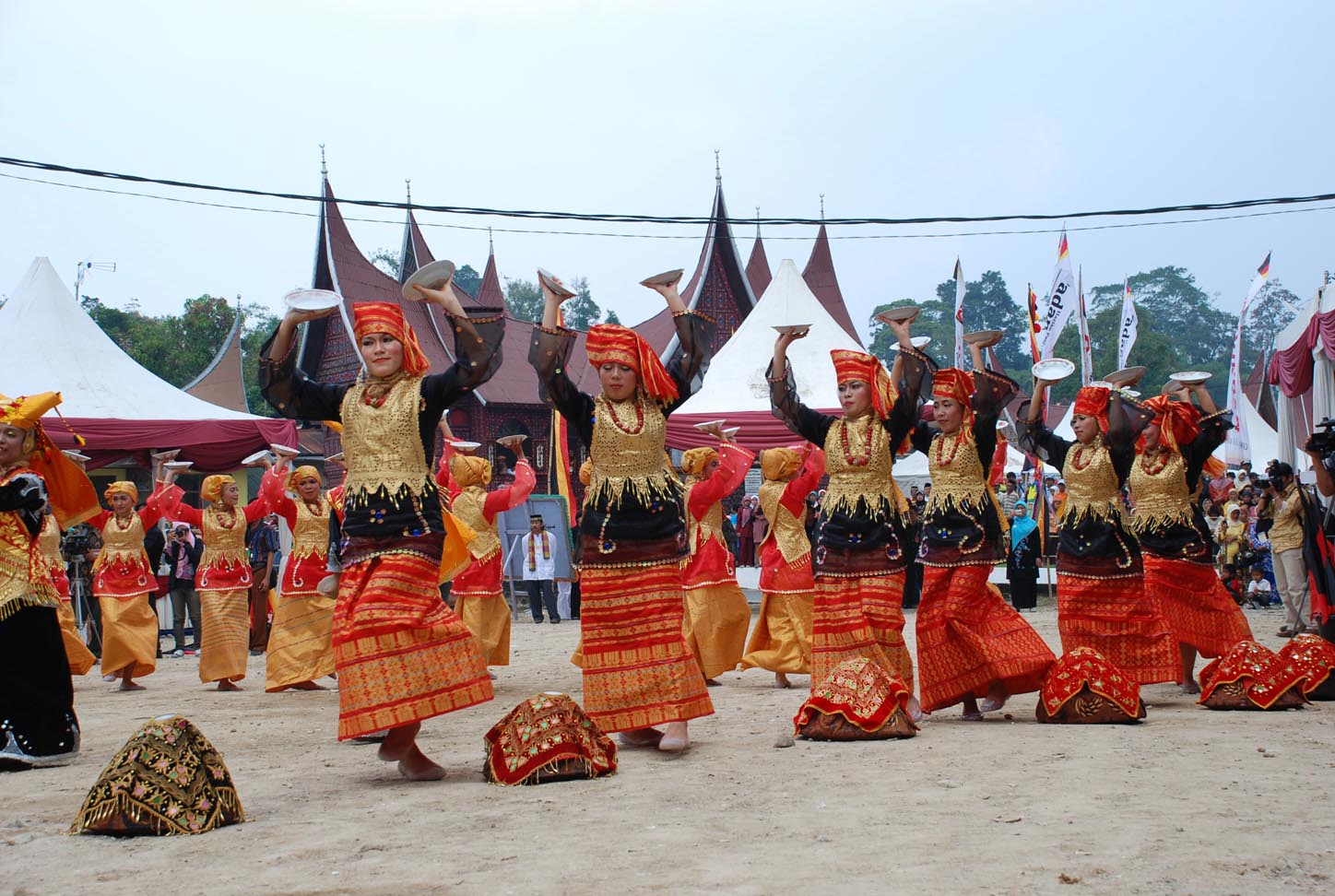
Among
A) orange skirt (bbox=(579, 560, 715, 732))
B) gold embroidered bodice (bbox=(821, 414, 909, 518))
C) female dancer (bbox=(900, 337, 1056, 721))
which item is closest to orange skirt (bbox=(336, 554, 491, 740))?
orange skirt (bbox=(579, 560, 715, 732))

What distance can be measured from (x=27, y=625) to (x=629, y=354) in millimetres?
3307

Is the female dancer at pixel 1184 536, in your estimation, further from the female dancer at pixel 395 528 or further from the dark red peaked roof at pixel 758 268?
the dark red peaked roof at pixel 758 268

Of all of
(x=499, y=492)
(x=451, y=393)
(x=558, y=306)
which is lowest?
(x=499, y=492)

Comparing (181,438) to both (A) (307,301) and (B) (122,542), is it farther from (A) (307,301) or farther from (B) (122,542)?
(A) (307,301)

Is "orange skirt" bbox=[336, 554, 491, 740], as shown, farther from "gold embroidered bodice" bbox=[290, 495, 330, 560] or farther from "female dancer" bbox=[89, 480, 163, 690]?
"female dancer" bbox=[89, 480, 163, 690]

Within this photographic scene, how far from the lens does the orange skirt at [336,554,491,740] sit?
5.30 m

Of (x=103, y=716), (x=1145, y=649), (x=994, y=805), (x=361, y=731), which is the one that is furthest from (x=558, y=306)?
(x=103, y=716)

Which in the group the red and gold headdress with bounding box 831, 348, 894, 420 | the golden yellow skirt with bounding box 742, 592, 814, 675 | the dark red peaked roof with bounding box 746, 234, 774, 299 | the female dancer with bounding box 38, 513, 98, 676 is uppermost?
the dark red peaked roof with bounding box 746, 234, 774, 299

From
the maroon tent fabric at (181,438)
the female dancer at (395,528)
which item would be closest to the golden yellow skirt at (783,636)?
the female dancer at (395,528)

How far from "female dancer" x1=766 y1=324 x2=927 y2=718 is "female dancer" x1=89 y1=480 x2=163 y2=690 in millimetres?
6422

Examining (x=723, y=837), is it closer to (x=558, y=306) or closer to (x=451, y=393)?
(x=451, y=393)

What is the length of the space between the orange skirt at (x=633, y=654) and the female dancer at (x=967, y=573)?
175 cm

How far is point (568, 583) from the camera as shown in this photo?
749 inches

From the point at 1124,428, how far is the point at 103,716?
23.0 feet
